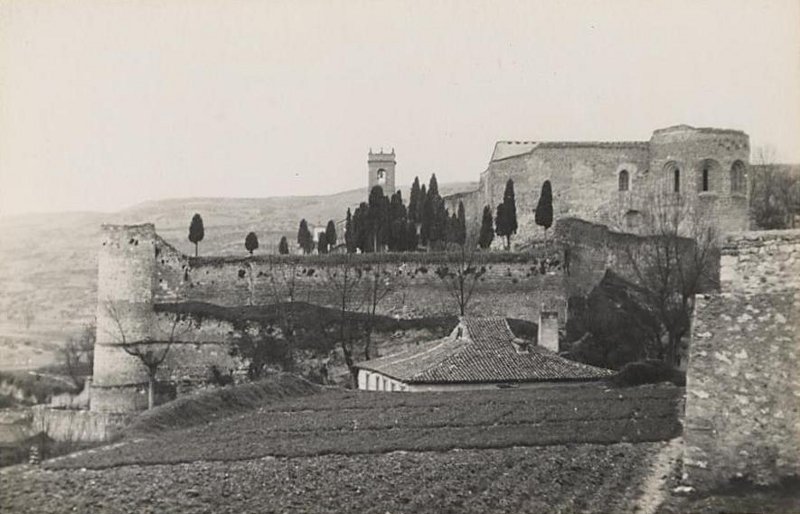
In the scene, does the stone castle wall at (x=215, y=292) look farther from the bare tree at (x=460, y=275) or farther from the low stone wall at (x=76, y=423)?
the low stone wall at (x=76, y=423)

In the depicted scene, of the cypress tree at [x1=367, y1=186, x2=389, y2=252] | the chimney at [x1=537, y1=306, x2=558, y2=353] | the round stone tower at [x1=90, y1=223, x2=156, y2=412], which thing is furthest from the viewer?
the cypress tree at [x1=367, y1=186, x2=389, y2=252]

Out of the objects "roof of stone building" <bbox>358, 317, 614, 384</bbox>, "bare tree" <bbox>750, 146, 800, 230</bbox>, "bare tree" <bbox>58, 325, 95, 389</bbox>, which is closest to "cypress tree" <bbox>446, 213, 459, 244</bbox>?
"bare tree" <bbox>750, 146, 800, 230</bbox>

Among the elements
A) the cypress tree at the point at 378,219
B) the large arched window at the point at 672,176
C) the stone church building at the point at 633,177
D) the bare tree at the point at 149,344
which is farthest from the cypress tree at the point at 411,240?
the large arched window at the point at 672,176

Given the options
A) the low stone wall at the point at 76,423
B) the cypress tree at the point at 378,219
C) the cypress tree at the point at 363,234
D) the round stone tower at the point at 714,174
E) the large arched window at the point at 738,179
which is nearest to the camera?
the low stone wall at the point at 76,423

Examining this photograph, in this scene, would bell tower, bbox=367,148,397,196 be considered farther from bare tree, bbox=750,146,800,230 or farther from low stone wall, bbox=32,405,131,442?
low stone wall, bbox=32,405,131,442

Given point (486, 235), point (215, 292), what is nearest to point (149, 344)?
point (215, 292)

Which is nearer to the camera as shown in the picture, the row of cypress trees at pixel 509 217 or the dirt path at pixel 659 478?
the dirt path at pixel 659 478

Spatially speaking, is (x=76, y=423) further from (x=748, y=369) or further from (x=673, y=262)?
(x=748, y=369)
